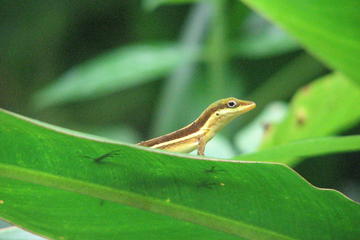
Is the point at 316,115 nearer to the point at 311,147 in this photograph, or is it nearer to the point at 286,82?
the point at 311,147

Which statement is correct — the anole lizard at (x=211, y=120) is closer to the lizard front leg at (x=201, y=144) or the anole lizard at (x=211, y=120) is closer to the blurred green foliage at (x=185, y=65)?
the lizard front leg at (x=201, y=144)

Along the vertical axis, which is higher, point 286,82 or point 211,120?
point 286,82

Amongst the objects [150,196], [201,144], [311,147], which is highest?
[201,144]

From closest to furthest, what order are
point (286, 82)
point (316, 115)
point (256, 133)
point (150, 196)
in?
point (150, 196), point (316, 115), point (256, 133), point (286, 82)

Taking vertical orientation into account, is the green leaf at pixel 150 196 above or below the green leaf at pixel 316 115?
below

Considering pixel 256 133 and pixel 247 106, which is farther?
pixel 256 133

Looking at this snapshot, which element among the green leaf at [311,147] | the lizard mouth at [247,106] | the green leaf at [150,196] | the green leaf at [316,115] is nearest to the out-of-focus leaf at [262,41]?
the green leaf at [316,115]

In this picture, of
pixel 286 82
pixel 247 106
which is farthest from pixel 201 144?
pixel 286 82

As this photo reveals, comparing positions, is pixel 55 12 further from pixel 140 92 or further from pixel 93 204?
pixel 93 204

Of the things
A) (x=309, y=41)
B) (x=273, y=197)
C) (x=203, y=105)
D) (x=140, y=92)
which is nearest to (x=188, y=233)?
(x=273, y=197)
